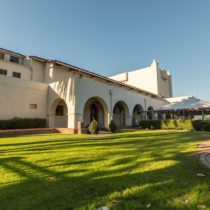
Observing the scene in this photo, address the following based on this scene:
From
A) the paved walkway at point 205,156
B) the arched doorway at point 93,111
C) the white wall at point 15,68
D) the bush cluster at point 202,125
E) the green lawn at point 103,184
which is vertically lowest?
the paved walkway at point 205,156

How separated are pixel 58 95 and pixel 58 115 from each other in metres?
2.94

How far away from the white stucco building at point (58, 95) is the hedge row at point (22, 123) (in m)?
0.75

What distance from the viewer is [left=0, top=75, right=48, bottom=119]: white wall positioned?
16.2m

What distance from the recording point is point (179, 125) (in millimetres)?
20469

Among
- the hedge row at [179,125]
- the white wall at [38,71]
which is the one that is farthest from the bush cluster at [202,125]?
the white wall at [38,71]

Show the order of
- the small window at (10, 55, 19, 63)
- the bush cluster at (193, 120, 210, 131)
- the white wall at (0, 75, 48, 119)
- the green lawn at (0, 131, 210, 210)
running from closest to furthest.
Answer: the green lawn at (0, 131, 210, 210)
the white wall at (0, 75, 48, 119)
the bush cluster at (193, 120, 210, 131)
the small window at (10, 55, 19, 63)

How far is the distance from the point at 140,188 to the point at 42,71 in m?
22.0

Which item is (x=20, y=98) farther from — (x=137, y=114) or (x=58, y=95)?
(x=137, y=114)

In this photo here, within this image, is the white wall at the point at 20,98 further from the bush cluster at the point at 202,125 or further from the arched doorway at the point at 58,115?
the bush cluster at the point at 202,125

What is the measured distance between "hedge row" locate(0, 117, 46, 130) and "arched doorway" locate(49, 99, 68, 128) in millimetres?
954

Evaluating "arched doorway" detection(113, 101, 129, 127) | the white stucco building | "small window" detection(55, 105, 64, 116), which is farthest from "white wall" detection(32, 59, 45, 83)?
"arched doorway" detection(113, 101, 129, 127)

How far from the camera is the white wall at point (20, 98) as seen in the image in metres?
16.2

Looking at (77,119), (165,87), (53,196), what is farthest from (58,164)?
(165,87)

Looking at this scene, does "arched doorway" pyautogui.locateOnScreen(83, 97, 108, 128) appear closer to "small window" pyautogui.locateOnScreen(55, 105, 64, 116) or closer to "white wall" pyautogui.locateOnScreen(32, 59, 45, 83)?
"small window" pyautogui.locateOnScreen(55, 105, 64, 116)
